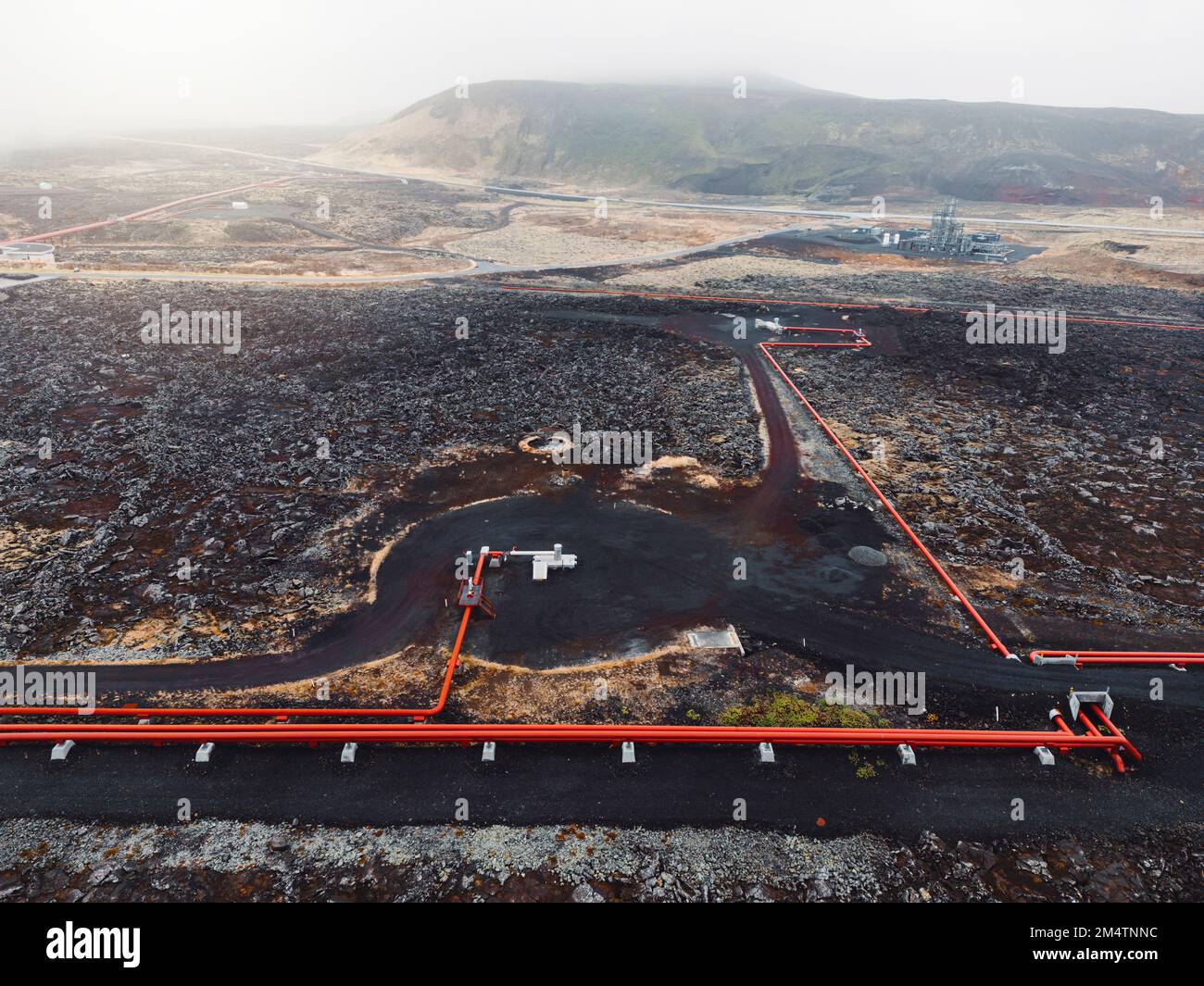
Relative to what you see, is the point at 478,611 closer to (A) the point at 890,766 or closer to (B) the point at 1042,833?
(A) the point at 890,766

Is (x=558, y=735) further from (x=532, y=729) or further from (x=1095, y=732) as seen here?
(x=1095, y=732)

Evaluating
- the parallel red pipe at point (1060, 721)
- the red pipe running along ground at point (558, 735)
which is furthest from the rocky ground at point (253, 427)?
the parallel red pipe at point (1060, 721)

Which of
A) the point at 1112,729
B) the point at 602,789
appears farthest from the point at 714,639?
the point at 1112,729

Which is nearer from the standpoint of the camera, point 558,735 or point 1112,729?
point 558,735

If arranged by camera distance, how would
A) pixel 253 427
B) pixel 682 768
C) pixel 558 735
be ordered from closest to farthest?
pixel 682 768, pixel 558 735, pixel 253 427
